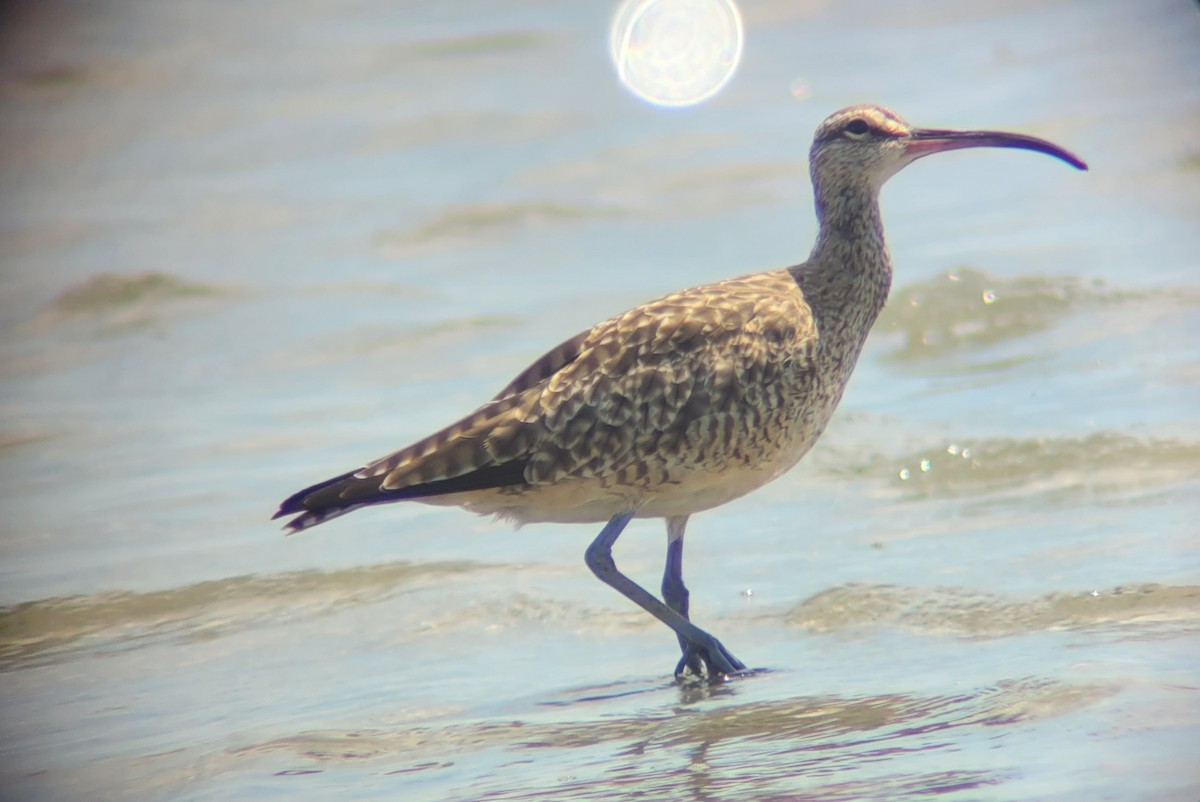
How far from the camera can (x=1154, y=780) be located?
5.15 m

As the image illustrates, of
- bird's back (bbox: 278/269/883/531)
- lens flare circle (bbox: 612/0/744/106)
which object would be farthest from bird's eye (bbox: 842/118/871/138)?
lens flare circle (bbox: 612/0/744/106)

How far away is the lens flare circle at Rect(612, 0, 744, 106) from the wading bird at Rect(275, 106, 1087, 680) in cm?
1307

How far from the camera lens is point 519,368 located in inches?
496

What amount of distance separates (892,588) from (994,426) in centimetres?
273

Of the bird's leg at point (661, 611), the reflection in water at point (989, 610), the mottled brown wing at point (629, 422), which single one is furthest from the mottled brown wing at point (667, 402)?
the reflection in water at point (989, 610)

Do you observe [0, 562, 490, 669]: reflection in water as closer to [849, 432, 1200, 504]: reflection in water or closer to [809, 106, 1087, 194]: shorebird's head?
[849, 432, 1200, 504]: reflection in water

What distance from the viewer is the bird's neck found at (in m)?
7.89

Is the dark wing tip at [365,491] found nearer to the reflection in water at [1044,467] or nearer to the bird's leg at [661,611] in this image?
the bird's leg at [661,611]

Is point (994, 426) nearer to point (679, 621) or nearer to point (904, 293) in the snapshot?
point (904, 293)

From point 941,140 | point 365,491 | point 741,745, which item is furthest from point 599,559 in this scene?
point 941,140

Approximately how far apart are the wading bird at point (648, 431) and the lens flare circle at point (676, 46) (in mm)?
13070

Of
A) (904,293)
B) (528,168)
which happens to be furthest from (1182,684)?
(528,168)

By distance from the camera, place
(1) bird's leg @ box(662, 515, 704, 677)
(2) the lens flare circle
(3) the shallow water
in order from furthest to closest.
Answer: (2) the lens flare circle
(1) bird's leg @ box(662, 515, 704, 677)
(3) the shallow water

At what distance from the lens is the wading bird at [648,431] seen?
7.26 meters
